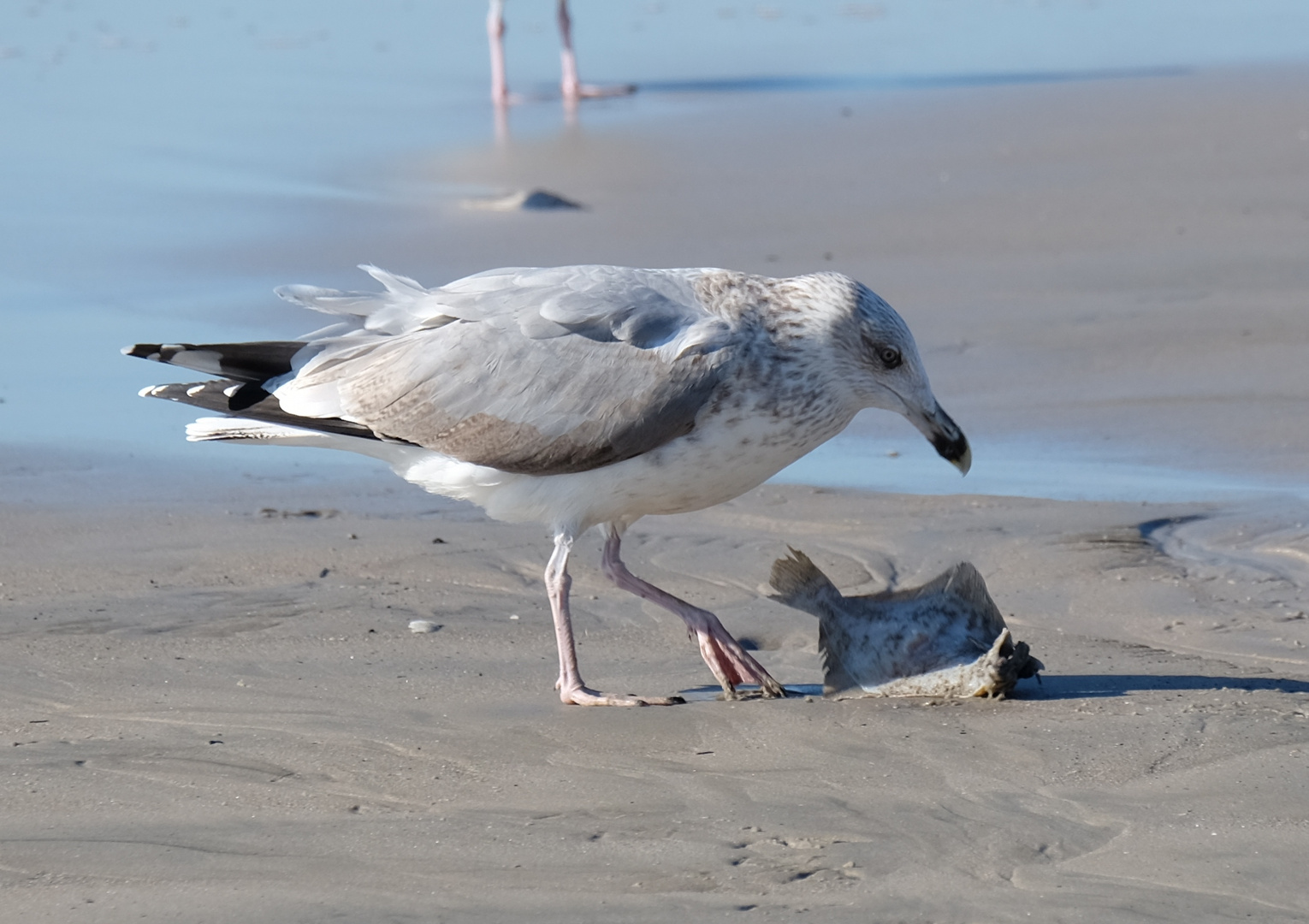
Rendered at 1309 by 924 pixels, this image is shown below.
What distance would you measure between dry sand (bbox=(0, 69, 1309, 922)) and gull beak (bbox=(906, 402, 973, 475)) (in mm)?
586

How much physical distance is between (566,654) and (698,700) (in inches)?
14.3

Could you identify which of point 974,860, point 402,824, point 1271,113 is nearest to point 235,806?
point 402,824

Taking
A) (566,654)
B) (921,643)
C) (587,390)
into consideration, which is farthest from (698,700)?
(587,390)

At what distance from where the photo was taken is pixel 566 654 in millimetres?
4723

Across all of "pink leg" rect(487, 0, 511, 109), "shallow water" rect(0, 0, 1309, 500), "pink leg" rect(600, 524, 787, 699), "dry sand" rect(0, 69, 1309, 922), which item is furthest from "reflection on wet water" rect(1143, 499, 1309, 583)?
"pink leg" rect(487, 0, 511, 109)

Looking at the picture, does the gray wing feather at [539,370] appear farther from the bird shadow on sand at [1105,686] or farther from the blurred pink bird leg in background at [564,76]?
the blurred pink bird leg in background at [564,76]

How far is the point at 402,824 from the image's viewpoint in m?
3.78

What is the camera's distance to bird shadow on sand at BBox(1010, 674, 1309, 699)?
4578 mm

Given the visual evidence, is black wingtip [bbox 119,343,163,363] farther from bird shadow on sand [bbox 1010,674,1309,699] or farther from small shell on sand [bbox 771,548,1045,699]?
bird shadow on sand [bbox 1010,674,1309,699]

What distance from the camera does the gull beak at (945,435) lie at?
4.91 metres

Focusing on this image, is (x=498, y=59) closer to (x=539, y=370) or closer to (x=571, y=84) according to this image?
(x=571, y=84)

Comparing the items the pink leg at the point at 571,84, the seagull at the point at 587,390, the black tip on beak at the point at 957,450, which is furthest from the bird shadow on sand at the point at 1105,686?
the pink leg at the point at 571,84

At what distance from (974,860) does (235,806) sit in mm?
1549

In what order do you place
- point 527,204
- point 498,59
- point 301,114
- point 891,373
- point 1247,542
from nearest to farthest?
point 891,373 < point 1247,542 < point 527,204 < point 301,114 < point 498,59
